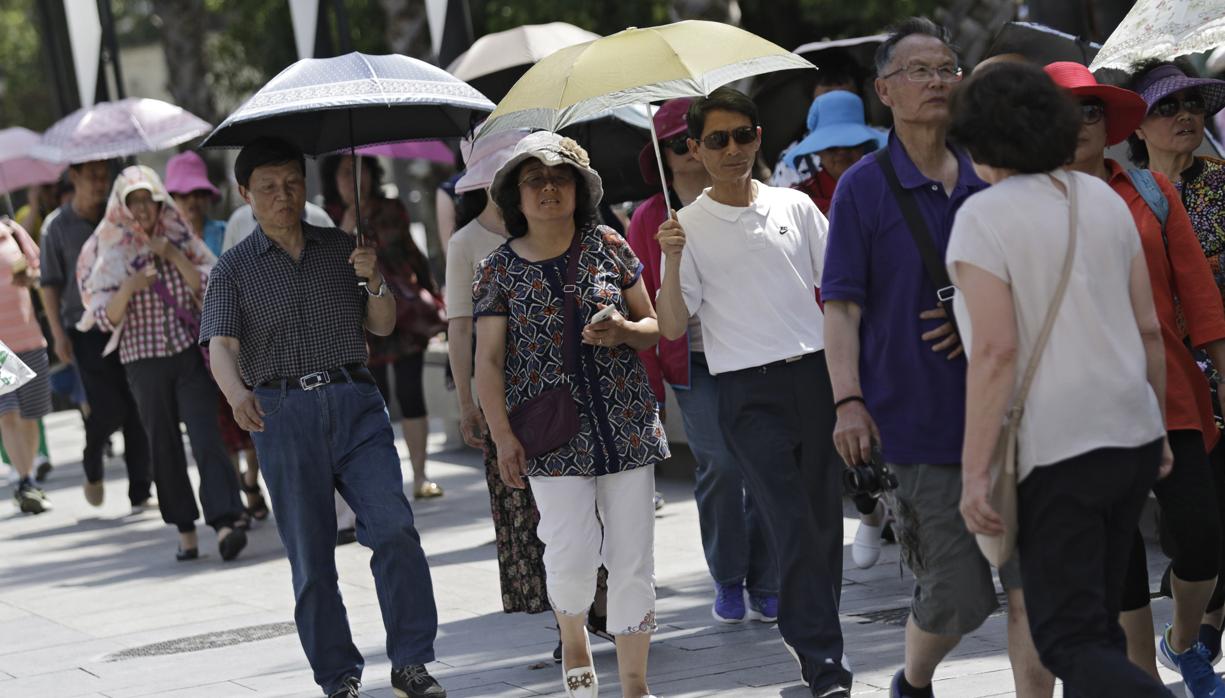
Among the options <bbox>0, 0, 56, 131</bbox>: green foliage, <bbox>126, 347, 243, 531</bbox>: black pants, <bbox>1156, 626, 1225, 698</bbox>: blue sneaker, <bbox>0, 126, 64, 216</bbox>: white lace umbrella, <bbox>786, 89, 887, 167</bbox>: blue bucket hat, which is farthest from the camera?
<bbox>0, 0, 56, 131</bbox>: green foliage

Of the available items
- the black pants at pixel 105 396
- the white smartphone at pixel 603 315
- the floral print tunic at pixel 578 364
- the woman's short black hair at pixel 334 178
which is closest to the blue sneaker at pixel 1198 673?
the floral print tunic at pixel 578 364

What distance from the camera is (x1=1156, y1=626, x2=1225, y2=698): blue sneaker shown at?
580 centimetres

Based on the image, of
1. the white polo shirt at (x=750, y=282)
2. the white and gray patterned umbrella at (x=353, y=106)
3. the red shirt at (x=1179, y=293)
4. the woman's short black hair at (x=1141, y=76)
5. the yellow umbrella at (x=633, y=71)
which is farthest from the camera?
the white and gray patterned umbrella at (x=353, y=106)

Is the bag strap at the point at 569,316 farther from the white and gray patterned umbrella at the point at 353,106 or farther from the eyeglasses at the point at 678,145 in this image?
the eyeglasses at the point at 678,145

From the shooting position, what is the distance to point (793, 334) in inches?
253

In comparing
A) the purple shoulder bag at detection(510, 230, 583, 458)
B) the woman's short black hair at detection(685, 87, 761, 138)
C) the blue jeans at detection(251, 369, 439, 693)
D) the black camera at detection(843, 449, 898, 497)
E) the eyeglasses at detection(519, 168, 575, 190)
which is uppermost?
the woman's short black hair at detection(685, 87, 761, 138)

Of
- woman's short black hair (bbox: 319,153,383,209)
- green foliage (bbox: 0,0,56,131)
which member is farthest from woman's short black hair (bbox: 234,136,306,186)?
green foliage (bbox: 0,0,56,131)

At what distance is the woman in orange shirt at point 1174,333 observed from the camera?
549 centimetres

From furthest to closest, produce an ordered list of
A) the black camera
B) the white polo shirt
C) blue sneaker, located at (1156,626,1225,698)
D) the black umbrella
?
the black umbrella → the white polo shirt → blue sneaker, located at (1156,626,1225,698) → the black camera

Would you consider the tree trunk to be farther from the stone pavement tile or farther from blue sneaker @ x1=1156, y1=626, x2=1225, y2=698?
blue sneaker @ x1=1156, y1=626, x2=1225, y2=698

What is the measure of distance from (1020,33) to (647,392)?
280 centimetres

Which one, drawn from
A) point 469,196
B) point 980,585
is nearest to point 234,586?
point 469,196

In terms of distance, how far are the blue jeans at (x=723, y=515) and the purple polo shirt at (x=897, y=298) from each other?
2254 millimetres

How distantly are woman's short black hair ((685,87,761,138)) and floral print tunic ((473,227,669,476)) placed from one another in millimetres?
627
